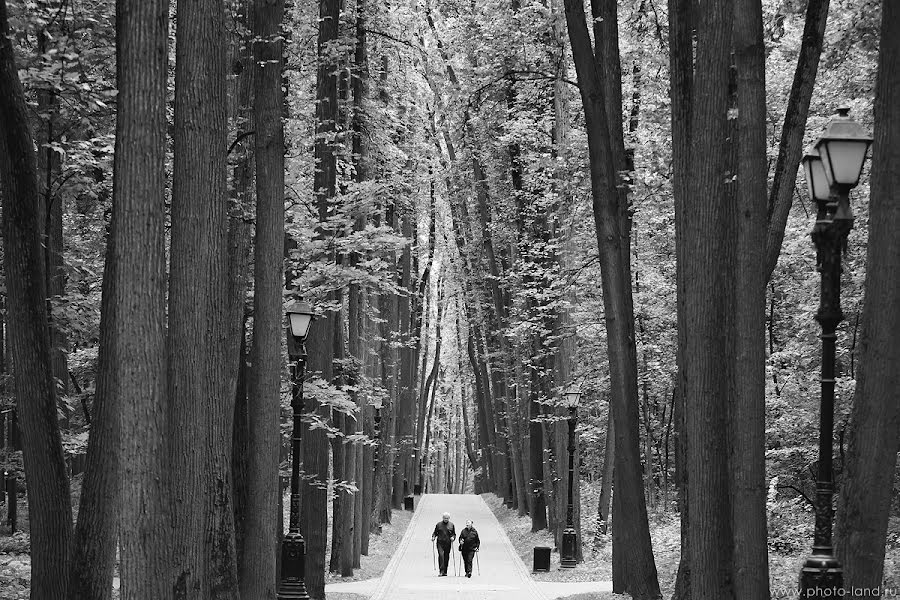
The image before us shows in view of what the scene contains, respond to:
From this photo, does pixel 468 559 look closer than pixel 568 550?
No

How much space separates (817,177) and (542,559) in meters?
17.0

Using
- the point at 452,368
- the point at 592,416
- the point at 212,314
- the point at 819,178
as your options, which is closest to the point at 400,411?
the point at 592,416

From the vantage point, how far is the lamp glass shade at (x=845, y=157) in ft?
27.3

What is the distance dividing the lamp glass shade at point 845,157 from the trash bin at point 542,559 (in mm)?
17052

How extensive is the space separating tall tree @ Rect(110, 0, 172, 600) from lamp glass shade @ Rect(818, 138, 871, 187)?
5.39 meters

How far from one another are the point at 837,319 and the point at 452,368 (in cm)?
7131

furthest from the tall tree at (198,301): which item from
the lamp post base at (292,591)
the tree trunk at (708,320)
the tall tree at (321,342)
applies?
the tall tree at (321,342)

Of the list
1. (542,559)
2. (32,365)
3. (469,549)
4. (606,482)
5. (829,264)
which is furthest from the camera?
(606,482)

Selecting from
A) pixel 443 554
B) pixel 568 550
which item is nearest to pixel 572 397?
pixel 568 550

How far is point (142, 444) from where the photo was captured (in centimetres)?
855

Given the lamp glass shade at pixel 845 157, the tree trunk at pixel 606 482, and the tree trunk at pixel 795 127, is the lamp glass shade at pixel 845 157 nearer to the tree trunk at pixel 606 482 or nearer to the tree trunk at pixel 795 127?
the tree trunk at pixel 795 127

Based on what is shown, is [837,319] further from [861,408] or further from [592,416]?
[592,416]

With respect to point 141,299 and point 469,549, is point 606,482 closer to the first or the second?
point 469,549

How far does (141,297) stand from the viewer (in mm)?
8609
